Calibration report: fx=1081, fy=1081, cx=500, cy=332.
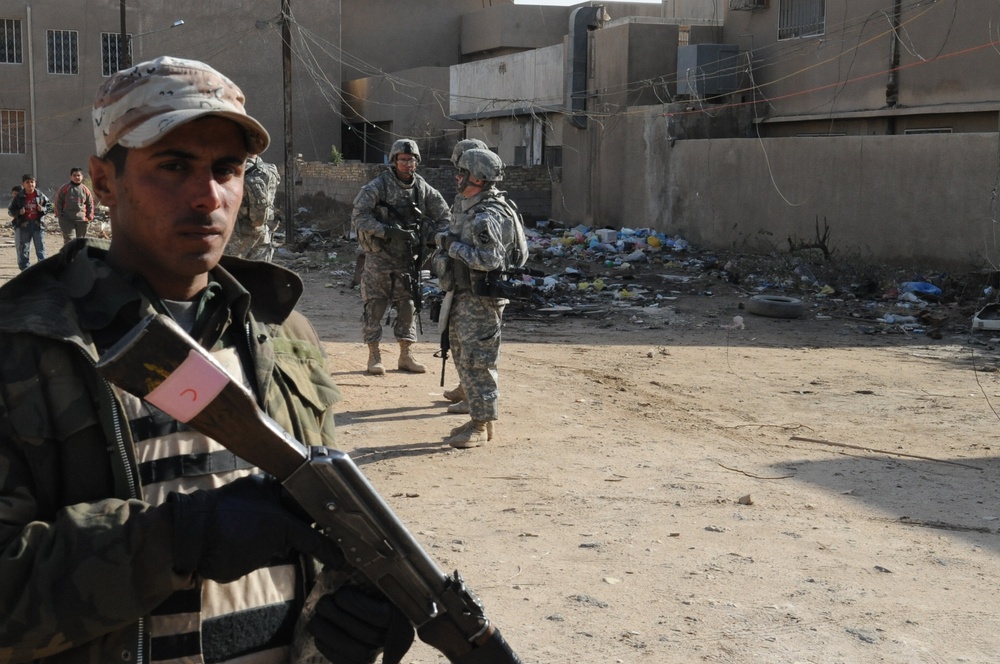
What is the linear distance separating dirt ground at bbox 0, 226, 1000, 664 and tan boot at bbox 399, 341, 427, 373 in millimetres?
161

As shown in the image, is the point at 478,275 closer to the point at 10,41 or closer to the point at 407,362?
the point at 407,362

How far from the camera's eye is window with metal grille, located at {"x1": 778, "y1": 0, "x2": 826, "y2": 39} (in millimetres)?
18500

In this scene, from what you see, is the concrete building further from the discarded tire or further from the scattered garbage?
the discarded tire

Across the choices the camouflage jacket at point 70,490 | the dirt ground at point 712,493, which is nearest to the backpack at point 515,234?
the dirt ground at point 712,493

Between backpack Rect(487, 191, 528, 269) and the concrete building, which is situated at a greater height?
the concrete building

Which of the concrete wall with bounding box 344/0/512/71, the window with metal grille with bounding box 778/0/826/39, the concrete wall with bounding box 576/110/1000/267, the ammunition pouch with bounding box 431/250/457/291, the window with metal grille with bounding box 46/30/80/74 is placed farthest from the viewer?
the concrete wall with bounding box 344/0/512/71

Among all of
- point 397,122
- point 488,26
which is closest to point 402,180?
point 397,122

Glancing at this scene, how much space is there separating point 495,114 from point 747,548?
22.5m

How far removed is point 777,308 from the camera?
12.6 metres

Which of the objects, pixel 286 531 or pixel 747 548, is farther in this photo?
pixel 747 548

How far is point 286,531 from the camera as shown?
1509 millimetres

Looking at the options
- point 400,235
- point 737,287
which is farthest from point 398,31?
point 400,235

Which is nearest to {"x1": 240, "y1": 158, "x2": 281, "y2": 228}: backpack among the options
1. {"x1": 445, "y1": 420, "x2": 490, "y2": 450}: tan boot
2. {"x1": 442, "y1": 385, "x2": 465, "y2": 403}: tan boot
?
{"x1": 442, "y1": 385, "x2": 465, "y2": 403}: tan boot

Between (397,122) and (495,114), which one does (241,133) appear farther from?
(397,122)
